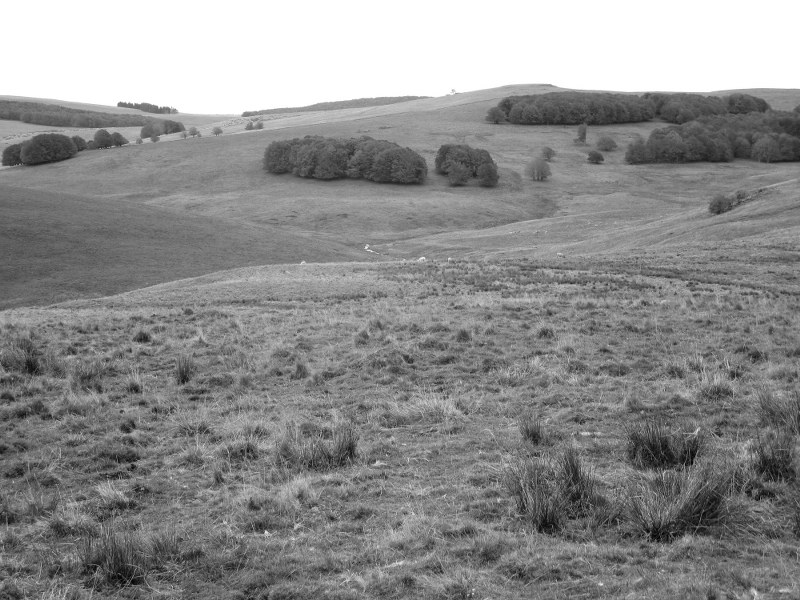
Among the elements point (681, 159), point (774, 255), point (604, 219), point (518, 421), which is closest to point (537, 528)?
point (518, 421)

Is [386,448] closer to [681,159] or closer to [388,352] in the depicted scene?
[388,352]

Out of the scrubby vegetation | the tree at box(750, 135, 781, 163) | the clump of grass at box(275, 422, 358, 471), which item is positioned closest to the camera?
the clump of grass at box(275, 422, 358, 471)

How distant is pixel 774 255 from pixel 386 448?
1213 inches

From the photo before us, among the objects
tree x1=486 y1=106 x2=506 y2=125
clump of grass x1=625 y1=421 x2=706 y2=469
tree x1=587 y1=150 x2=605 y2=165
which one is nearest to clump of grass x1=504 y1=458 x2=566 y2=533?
clump of grass x1=625 y1=421 x2=706 y2=469

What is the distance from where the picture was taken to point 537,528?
683cm

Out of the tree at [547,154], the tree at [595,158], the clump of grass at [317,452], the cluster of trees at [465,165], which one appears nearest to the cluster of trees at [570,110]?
the tree at [547,154]

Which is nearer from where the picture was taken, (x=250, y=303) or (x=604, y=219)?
(x=250, y=303)

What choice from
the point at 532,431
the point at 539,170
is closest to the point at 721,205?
the point at 539,170

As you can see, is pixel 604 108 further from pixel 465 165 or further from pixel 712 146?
pixel 465 165

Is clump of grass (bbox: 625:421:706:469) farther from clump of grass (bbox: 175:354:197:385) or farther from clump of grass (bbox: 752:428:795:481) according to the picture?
clump of grass (bbox: 175:354:197:385)

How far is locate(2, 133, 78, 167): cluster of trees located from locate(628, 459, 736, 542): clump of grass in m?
127

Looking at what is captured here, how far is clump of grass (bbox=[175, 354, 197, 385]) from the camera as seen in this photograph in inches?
565

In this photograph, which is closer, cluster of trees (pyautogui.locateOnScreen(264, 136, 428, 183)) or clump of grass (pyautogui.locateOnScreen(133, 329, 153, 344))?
clump of grass (pyautogui.locateOnScreen(133, 329, 153, 344))

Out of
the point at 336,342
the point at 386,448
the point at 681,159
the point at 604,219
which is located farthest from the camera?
the point at 681,159
